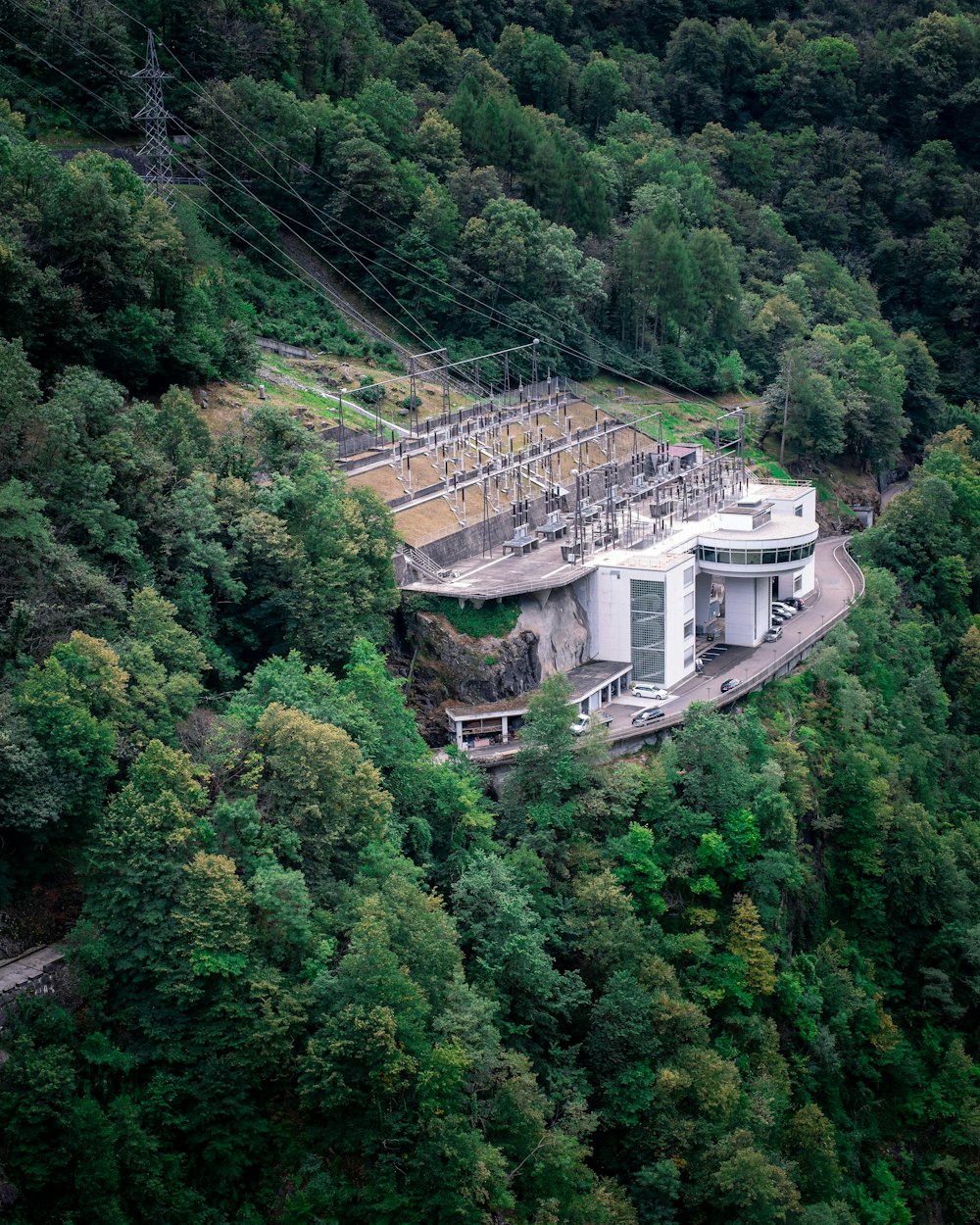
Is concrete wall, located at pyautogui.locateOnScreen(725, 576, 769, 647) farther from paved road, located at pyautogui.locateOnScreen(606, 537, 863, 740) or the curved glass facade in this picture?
the curved glass facade

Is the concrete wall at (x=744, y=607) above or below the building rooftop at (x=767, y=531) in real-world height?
below

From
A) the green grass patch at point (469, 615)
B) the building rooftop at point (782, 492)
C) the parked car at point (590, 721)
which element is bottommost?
the parked car at point (590, 721)

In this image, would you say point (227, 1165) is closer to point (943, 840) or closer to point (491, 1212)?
point (491, 1212)

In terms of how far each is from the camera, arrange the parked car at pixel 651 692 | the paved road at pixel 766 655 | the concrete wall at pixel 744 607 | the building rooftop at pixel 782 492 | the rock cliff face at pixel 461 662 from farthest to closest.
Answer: the building rooftop at pixel 782 492 < the concrete wall at pixel 744 607 < the parked car at pixel 651 692 < the paved road at pixel 766 655 < the rock cliff face at pixel 461 662

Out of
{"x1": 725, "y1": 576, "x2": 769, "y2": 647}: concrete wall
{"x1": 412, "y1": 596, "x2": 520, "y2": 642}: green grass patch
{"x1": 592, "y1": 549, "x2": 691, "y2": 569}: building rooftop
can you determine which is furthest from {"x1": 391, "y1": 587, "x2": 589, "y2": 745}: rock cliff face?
{"x1": 725, "y1": 576, "x2": 769, "y2": 647}: concrete wall

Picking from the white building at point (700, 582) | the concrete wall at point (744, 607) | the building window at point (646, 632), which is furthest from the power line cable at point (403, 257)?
the building window at point (646, 632)

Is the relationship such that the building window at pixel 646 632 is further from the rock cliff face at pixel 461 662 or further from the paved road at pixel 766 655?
the rock cliff face at pixel 461 662

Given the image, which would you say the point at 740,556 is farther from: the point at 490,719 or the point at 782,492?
the point at 490,719
